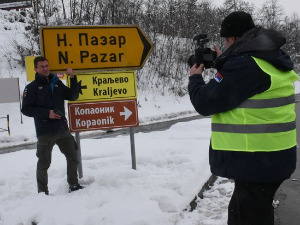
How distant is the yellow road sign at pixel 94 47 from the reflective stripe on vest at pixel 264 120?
304cm

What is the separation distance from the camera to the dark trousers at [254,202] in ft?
7.34

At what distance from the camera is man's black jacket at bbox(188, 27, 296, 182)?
81.9 inches

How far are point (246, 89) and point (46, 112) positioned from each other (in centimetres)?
286

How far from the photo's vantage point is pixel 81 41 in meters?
4.78

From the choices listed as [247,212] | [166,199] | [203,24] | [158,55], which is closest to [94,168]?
[166,199]

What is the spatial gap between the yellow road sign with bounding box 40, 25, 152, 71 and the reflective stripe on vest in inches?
Answer: 120

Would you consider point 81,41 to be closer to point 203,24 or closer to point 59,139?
point 59,139

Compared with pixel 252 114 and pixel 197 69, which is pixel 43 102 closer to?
pixel 197 69

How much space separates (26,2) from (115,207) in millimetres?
21041

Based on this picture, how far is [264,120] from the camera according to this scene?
2.13m

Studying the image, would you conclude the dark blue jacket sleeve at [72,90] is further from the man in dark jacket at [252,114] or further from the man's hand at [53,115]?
the man in dark jacket at [252,114]

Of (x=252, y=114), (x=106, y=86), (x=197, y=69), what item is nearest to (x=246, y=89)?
(x=252, y=114)

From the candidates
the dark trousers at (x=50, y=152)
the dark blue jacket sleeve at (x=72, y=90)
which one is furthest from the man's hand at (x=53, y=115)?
the dark blue jacket sleeve at (x=72, y=90)

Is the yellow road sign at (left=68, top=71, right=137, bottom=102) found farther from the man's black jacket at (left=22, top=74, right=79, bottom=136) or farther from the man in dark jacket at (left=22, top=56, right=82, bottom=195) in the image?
the man's black jacket at (left=22, top=74, right=79, bottom=136)
